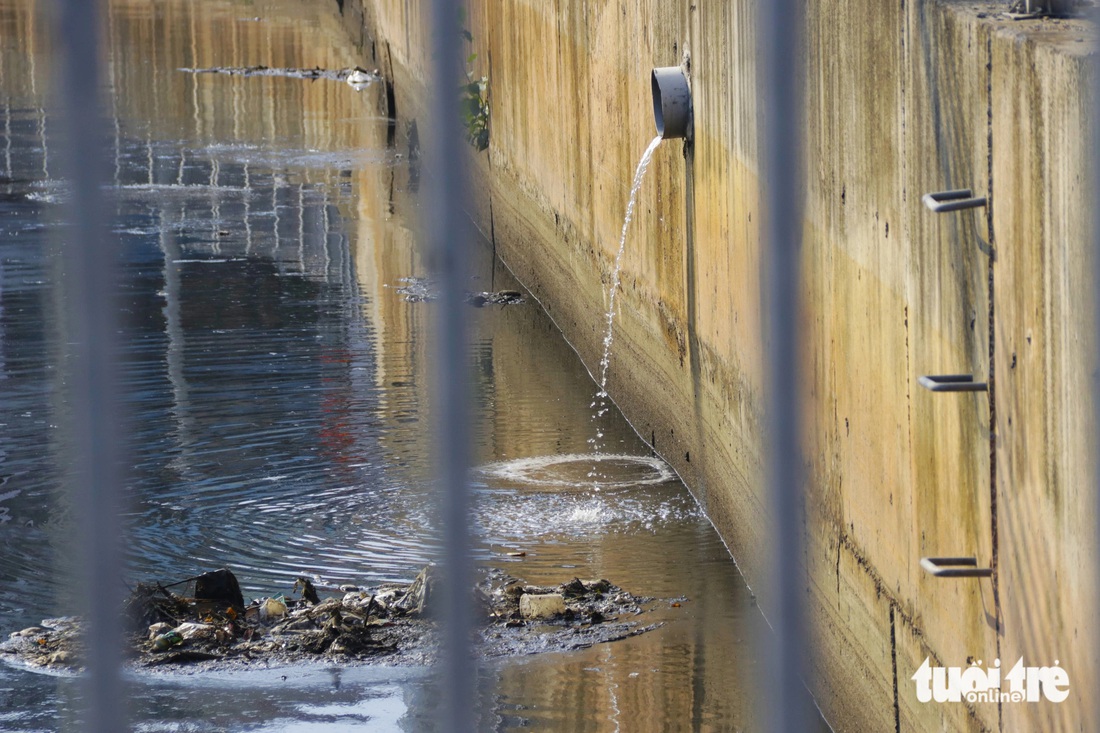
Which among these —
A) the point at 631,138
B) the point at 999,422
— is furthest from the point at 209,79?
the point at 999,422

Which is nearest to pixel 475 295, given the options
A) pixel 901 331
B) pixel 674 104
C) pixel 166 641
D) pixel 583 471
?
pixel 583 471

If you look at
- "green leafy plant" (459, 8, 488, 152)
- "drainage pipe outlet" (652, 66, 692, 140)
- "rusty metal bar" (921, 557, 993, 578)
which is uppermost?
"green leafy plant" (459, 8, 488, 152)

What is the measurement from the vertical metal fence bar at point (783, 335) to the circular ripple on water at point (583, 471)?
20.5ft

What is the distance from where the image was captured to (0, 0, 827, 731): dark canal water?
588cm

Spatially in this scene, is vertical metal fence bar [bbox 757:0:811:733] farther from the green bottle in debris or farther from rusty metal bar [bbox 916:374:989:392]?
the green bottle in debris

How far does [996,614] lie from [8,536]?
4948 mm

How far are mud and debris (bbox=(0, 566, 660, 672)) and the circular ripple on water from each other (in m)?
1.54

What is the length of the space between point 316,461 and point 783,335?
22.3 ft

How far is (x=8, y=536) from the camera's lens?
744cm

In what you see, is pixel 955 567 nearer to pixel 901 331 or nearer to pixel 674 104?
pixel 901 331

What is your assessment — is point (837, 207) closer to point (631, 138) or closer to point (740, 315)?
point (740, 315)

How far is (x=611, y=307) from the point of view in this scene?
10.3 metres

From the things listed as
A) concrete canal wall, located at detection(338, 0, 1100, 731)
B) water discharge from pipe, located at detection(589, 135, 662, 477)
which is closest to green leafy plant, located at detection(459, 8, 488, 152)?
water discharge from pipe, located at detection(589, 135, 662, 477)
